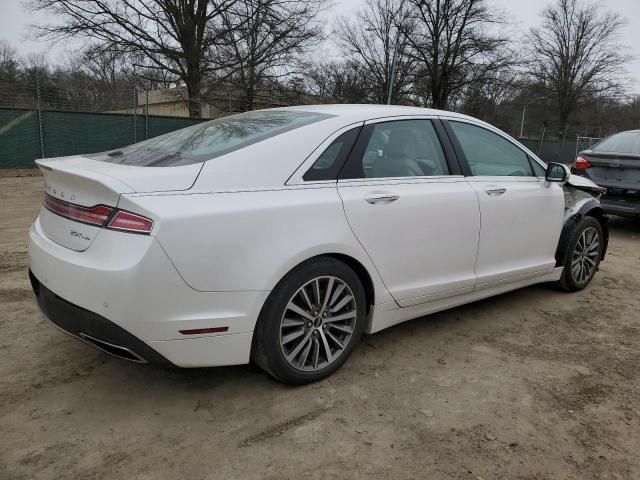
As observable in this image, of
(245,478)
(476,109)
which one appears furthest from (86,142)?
(476,109)

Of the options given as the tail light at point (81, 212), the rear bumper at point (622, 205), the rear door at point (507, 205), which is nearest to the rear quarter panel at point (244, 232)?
the tail light at point (81, 212)

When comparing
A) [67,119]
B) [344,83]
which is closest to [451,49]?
[344,83]

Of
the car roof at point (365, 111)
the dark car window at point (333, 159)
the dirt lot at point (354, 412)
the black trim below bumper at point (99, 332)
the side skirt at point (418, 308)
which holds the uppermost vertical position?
the car roof at point (365, 111)

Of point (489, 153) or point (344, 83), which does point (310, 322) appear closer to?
point (489, 153)

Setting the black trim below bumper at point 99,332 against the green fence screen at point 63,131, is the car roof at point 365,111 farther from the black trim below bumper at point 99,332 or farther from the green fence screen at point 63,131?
the green fence screen at point 63,131

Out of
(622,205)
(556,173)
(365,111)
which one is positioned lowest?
(622,205)

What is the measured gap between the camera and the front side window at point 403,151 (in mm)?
3129

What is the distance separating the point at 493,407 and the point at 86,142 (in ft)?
50.4

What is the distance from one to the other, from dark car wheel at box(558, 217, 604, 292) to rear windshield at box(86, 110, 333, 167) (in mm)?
2708

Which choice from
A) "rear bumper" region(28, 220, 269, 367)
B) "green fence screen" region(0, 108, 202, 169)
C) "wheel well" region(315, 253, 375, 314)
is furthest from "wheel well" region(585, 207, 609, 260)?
"green fence screen" region(0, 108, 202, 169)

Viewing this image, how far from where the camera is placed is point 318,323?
284 cm

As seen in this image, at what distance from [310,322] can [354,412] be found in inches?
20.3

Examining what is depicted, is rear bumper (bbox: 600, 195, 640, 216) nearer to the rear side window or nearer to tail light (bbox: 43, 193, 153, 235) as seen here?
the rear side window

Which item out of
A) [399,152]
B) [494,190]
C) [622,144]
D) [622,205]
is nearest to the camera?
[399,152]
